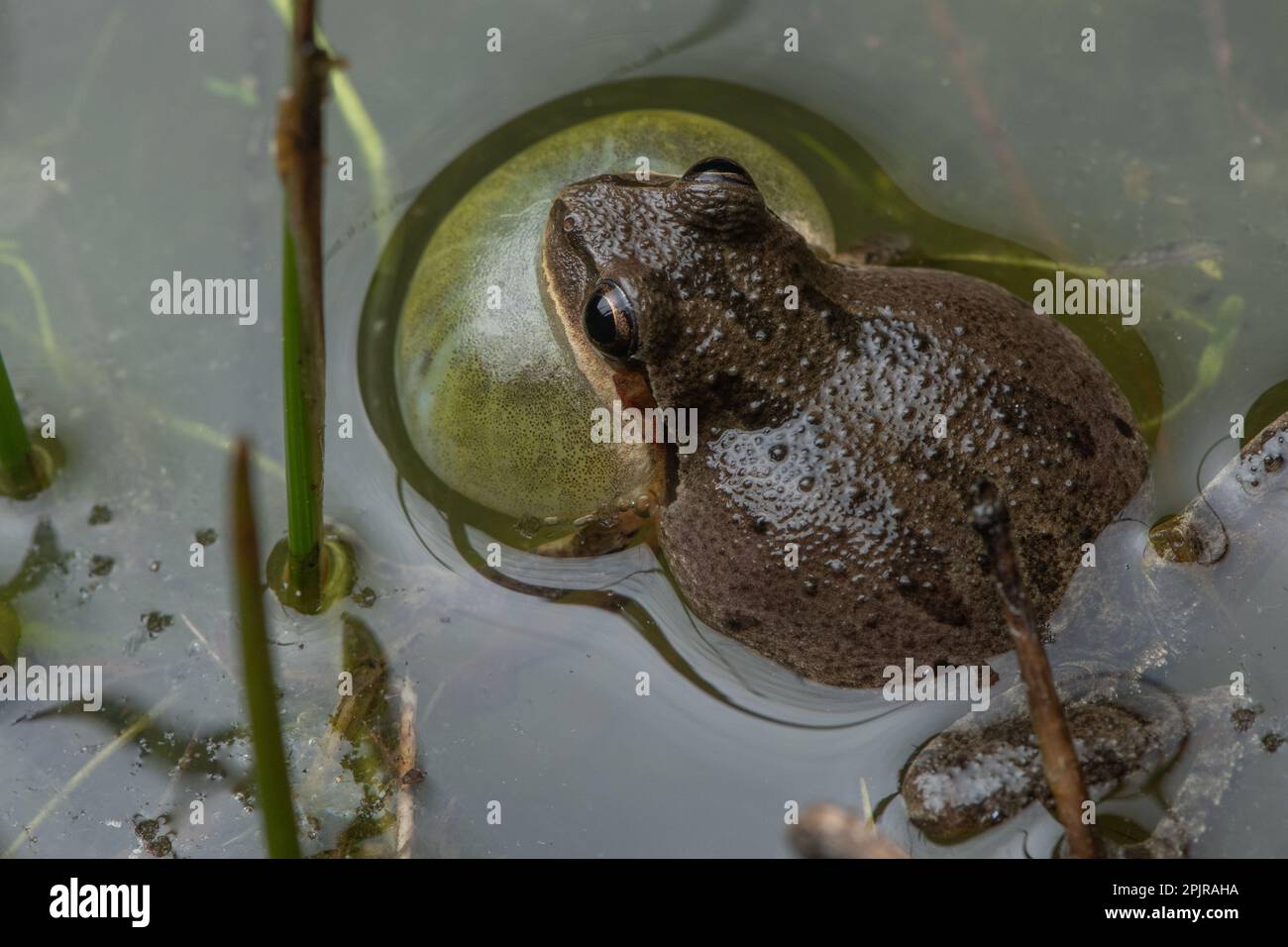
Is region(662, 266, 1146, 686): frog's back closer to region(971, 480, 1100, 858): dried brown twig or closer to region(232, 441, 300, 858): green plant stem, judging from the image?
region(971, 480, 1100, 858): dried brown twig

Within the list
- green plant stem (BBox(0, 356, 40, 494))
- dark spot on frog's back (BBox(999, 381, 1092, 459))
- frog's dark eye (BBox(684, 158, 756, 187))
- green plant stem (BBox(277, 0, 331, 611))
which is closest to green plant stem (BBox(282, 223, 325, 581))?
green plant stem (BBox(277, 0, 331, 611))

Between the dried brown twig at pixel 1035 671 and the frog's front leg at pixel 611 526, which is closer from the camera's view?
the dried brown twig at pixel 1035 671

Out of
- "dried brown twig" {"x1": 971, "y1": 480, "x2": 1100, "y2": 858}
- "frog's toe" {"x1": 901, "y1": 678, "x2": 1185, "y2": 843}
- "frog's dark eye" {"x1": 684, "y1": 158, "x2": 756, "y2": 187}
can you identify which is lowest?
"frog's toe" {"x1": 901, "y1": 678, "x2": 1185, "y2": 843}

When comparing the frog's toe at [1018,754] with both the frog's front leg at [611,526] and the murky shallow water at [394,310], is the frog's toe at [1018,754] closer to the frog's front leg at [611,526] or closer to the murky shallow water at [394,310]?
the murky shallow water at [394,310]

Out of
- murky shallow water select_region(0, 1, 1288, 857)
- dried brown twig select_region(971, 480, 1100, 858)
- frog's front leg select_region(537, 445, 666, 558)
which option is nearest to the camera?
dried brown twig select_region(971, 480, 1100, 858)

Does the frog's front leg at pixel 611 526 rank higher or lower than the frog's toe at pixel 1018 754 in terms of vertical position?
higher

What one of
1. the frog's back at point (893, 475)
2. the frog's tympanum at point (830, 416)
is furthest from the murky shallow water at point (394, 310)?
the frog's tympanum at point (830, 416)
